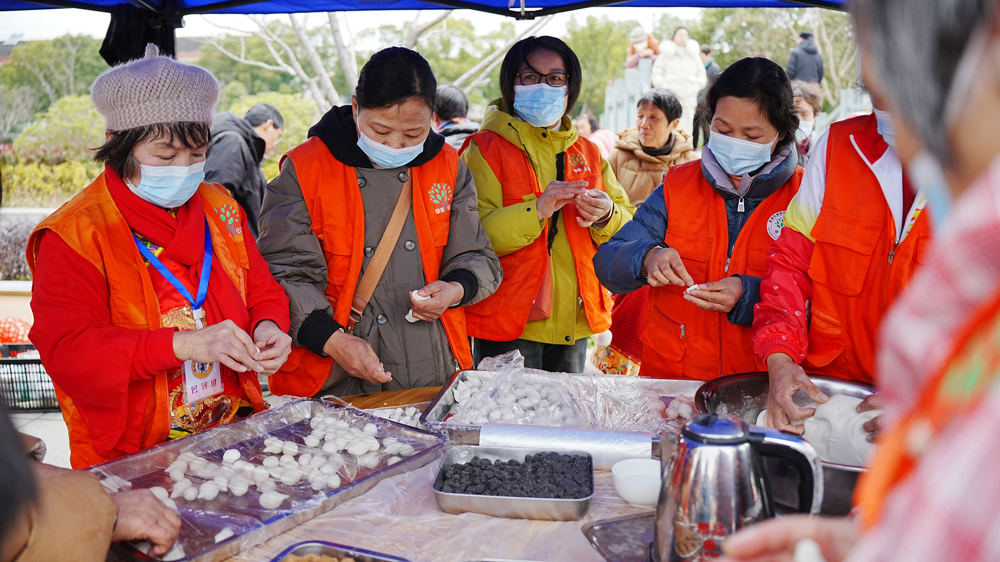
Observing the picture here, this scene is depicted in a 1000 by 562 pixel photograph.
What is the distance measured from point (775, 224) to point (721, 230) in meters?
0.17

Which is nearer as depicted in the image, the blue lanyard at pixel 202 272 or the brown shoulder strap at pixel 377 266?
the blue lanyard at pixel 202 272

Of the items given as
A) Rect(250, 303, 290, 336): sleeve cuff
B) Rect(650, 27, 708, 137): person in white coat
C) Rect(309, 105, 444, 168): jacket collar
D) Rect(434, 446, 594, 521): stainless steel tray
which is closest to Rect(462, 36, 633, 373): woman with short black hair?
Rect(309, 105, 444, 168): jacket collar

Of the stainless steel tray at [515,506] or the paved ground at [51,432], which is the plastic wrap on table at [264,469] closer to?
the stainless steel tray at [515,506]

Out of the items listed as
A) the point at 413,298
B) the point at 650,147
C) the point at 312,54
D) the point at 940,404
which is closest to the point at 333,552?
the point at 940,404

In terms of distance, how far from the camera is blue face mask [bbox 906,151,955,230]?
22.8 inches

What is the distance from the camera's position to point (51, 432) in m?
4.68

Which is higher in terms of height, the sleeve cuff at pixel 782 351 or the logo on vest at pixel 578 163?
the logo on vest at pixel 578 163

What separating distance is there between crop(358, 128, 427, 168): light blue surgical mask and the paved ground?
297 cm

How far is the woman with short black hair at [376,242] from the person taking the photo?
2416 mm

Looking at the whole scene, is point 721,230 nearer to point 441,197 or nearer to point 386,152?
point 441,197

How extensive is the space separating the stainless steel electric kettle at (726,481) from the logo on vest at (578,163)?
7.18 feet

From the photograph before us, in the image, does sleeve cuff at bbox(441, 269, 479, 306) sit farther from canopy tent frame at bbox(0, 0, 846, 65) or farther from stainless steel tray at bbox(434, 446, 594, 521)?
canopy tent frame at bbox(0, 0, 846, 65)

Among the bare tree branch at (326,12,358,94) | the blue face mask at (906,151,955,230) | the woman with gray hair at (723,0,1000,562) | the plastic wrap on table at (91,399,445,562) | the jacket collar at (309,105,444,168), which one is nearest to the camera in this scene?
the woman with gray hair at (723,0,1000,562)

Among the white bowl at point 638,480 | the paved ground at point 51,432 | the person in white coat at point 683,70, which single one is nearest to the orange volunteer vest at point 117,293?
the white bowl at point 638,480
